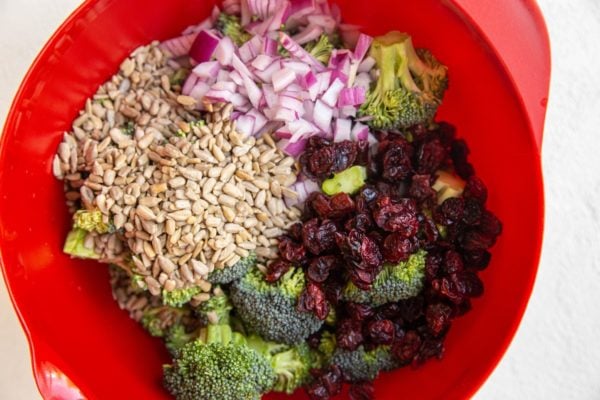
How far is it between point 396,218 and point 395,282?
0.14 meters

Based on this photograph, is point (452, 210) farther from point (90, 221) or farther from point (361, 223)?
point (90, 221)

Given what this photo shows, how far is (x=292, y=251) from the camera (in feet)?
4.64

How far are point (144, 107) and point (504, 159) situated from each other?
764mm

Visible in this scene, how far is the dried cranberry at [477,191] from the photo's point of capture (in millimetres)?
1457

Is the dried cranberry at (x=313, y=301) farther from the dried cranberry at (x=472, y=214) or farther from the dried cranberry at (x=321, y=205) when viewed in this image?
the dried cranberry at (x=472, y=214)

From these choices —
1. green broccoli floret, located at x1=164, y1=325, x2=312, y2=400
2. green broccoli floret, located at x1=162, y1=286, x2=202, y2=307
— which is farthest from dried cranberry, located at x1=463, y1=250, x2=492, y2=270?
green broccoli floret, located at x1=162, y1=286, x2=202, y2=307

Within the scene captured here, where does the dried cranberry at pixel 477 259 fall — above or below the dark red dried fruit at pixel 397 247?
below

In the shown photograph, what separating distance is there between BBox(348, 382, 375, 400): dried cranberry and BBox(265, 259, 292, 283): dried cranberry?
0.31 metres

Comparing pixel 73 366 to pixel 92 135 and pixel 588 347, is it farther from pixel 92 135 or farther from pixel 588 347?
pixel 588 347

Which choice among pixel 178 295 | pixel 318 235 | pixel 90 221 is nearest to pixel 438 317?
pixel 318 235

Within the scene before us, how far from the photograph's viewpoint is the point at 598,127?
5.42 ft

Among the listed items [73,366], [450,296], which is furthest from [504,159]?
[73,366]

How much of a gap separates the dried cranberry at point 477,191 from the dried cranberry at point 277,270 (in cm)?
41

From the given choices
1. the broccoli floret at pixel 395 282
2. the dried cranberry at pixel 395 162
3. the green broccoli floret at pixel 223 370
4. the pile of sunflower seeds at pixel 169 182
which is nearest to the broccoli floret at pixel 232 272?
the pile of sunflower seeds at pixel 169 182
